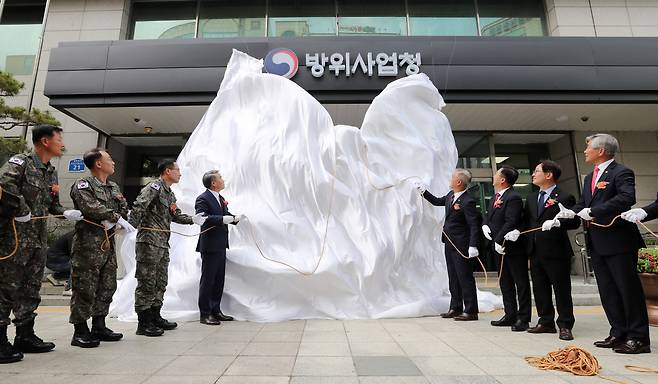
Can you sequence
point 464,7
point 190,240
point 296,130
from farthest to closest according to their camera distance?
point 464,7, point 296,130, point 190,240

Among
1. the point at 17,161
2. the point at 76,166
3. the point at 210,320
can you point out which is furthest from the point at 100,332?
the point at 76,166

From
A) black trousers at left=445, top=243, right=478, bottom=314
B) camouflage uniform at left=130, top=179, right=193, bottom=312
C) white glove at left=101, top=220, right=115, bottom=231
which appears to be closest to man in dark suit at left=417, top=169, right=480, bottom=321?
black trousers at left=445, top=243, right=478, bottom=314

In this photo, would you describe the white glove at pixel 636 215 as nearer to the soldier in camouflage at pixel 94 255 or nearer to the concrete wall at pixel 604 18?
the soldier in camouflage at pixel 94 255

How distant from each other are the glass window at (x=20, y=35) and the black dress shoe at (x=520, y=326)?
12.8m

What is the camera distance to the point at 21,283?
9.75ft

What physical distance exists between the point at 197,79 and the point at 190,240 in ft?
14.7

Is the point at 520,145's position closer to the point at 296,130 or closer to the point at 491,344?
the point at 296,130

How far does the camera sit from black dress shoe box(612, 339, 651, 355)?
118 inches

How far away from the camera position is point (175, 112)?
909 cm

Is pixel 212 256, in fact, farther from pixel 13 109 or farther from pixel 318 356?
pixel 13 109

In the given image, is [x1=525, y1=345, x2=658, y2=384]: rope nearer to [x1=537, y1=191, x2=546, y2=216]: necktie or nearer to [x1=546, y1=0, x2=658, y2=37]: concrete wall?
[x1=537, y1=191, x2=546, y2=216]: necktie

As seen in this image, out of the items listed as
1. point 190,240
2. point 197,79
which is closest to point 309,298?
point 190,240

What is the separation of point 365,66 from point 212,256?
576cm

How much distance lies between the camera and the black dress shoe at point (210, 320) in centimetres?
428
